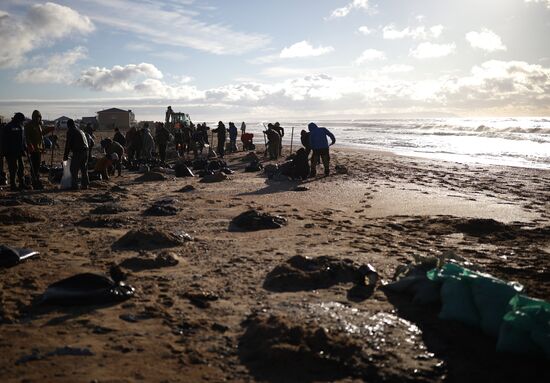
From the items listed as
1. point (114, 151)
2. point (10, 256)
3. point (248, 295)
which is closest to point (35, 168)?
point (114, 151)

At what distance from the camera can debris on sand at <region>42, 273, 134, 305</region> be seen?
12.9 feet

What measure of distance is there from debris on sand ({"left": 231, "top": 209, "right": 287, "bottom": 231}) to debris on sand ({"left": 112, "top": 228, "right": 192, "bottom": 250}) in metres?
1.25

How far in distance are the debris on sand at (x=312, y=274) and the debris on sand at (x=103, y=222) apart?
131 inches

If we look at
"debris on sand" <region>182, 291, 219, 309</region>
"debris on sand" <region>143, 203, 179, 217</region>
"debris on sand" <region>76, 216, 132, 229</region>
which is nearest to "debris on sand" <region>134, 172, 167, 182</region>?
"debris on sand" <region>143, 203, 179, 217</region>

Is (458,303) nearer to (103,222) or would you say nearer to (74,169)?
(103,222)

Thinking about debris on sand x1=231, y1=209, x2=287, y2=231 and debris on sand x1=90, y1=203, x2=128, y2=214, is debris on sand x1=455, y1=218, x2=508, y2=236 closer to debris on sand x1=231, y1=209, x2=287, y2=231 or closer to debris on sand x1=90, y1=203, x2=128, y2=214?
debris on sand x1=231, y1=209, x2=287, y2=231

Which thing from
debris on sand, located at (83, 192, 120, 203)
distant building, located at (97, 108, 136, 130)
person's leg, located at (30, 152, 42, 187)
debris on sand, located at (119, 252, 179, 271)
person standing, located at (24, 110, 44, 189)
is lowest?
debris on sand, located at (119, 252, 179, 271)

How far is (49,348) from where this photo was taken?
10.5 feet

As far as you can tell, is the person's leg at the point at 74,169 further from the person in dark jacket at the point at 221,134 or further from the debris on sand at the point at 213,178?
the person in dark jacket at the point at 221,134

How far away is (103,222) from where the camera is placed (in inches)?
A: 279

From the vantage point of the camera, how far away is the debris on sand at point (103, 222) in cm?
701

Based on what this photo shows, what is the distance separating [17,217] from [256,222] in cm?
392

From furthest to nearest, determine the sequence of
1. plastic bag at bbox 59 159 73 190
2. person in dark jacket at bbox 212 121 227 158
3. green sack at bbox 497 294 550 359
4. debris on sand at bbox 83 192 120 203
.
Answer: person in dark jacket at bbox 212 121 227 158 < plastic bag at bbox 59 159 73 190 < debris on sand at bbox 83 192 120 203 < green sack at bbox 497 294 550 359

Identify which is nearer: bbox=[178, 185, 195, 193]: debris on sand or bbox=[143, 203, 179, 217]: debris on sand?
bbox=[143, 203, 179, 217]: debris on sand
